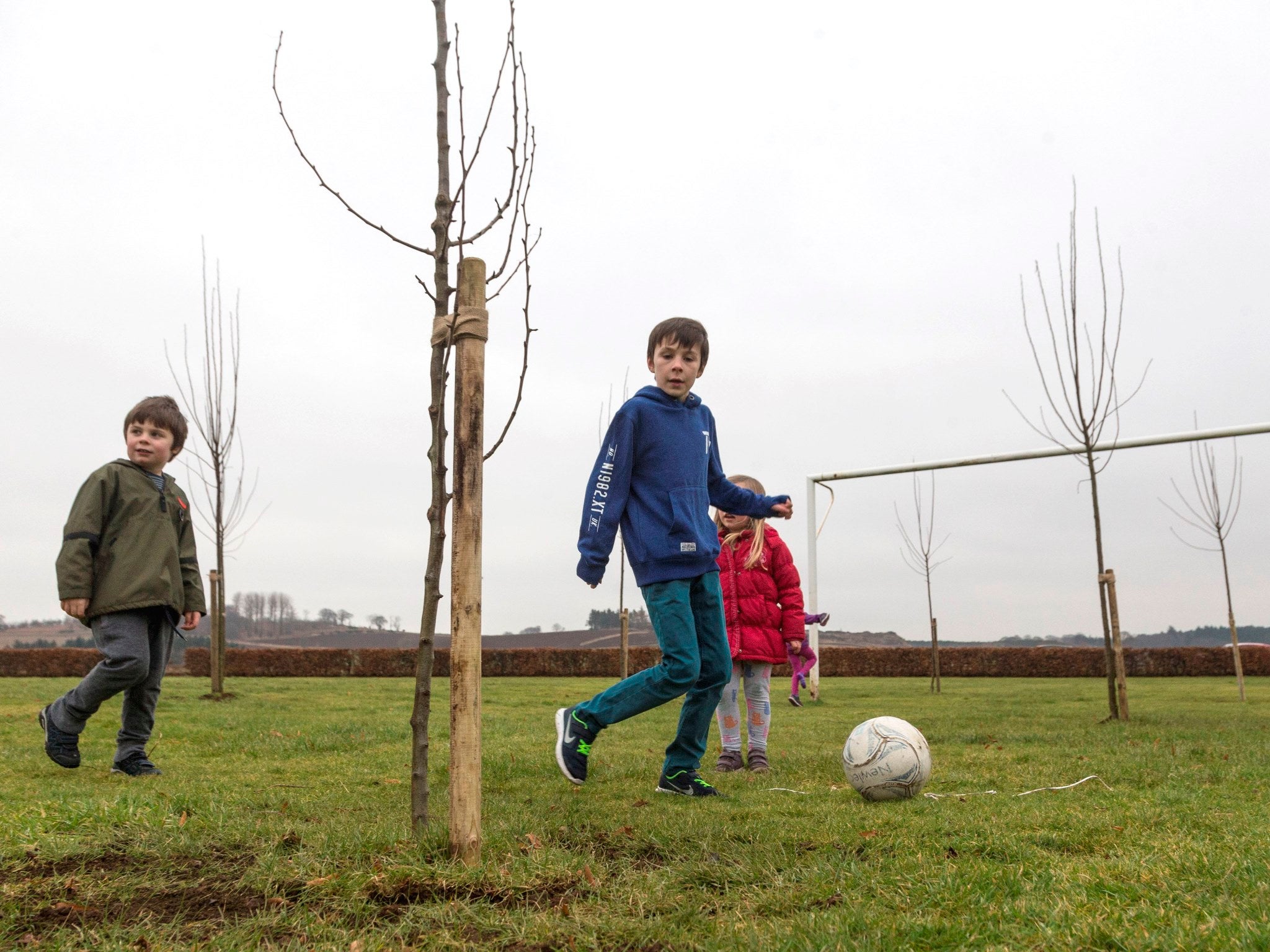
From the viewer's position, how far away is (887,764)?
4.47 m

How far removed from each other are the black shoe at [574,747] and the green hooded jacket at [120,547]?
2.34 metres

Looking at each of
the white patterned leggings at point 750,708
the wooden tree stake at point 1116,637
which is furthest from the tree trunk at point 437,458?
the wooden tree stake at point 1116,637

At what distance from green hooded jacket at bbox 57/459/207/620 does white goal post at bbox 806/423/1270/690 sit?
867cm

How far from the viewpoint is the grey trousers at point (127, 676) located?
16.3ft

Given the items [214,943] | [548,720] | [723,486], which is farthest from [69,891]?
[548,720]

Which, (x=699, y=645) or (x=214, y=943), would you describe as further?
(x=699, y=645)

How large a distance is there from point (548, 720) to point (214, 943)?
7.39 meters

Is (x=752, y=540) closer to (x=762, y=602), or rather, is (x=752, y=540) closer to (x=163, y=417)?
(x=762, y=602)

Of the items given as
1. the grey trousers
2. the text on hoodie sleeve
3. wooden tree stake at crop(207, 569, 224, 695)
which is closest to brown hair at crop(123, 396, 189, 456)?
the grey trousers

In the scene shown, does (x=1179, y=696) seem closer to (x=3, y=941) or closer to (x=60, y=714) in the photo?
(x=60, y=714)

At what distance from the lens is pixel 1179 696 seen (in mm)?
15336

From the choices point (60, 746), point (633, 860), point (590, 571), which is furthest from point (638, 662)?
point (633, 860)

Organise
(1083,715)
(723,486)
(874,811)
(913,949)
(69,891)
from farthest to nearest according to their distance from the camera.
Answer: (1083,715) → (723,486) → (874,811) → (69,891) → (913,949)

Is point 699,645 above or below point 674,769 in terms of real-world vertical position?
above
